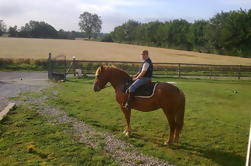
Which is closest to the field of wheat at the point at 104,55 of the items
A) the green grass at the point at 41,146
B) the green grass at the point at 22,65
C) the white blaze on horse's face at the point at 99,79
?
the green grass at the point at 22,65

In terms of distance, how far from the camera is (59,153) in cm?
758

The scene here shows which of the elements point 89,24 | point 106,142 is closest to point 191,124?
point 106,142

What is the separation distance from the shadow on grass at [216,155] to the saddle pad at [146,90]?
1.56 m

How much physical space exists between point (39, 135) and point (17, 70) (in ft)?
75.8

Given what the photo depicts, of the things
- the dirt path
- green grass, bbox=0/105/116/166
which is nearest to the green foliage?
the dirt path

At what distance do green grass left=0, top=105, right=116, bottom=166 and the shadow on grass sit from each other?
230cm

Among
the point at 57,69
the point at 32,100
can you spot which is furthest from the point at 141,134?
the point at 57,69

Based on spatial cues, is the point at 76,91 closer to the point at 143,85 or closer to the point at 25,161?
the point at 143,85

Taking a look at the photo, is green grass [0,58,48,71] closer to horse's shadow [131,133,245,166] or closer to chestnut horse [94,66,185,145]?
chestnut horse [94,66,185,145]

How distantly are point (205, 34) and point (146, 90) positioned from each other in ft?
193

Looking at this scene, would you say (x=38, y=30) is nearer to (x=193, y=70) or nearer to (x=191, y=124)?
(x=193, y=70)

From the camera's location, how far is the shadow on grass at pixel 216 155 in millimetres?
7543

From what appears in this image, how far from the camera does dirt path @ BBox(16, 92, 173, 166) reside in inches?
289

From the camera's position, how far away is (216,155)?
7934 mm
